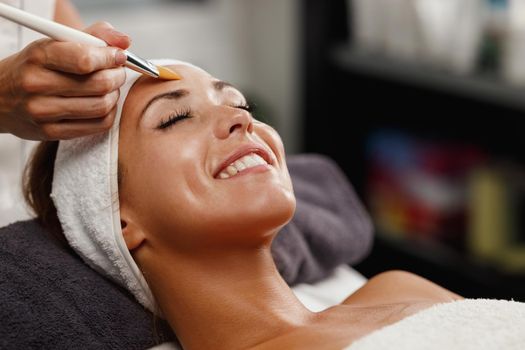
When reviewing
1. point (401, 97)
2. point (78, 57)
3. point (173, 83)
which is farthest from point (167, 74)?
point (401, 97)

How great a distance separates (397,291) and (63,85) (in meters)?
0.72

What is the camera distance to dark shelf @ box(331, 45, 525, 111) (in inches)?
101

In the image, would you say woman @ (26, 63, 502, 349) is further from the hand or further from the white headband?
the hand

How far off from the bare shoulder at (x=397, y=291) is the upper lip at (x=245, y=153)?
331 millimetres

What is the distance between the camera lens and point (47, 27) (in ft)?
3.77

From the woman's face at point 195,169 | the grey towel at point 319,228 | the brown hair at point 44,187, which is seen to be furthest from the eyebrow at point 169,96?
the grey towel at point 319,228

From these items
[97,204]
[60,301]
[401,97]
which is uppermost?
[97,204]

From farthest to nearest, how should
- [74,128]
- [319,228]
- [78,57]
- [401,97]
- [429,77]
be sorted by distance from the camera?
[401,97] → [429,77] → [319,228] → [74,128] → [78,57]

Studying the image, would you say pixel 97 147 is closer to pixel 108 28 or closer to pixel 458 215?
pixel 108 28

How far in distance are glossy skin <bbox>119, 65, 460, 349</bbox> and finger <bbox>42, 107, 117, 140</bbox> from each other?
7 centimetres

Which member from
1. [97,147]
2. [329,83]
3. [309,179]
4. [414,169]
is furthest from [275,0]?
[97,147]

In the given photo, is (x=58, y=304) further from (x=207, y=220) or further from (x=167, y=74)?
(x=167, y=74)

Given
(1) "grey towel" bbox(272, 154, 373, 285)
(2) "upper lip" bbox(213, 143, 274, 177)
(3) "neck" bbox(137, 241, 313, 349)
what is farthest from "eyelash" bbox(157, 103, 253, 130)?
(1) "grey towel" bbox(272, 154, 373, 285)

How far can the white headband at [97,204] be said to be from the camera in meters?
1.31
